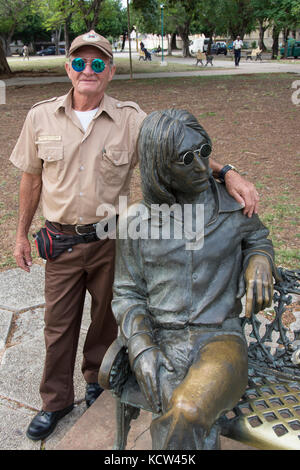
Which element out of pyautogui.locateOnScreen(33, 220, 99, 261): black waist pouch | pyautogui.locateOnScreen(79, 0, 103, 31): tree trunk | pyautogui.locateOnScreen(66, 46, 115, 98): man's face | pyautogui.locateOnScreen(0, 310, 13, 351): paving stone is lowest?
pyautogui.locateOnScreen(0, 310, 13, 351): paving stone

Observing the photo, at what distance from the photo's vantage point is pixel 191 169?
6.53 ft

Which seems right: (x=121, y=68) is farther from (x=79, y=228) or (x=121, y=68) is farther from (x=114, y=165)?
(x=79, y=228)

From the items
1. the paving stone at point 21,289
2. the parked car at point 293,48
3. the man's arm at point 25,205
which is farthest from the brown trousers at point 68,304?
the parked car at point 293,48

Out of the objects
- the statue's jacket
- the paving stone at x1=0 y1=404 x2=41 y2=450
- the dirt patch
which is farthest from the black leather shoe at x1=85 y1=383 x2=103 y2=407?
the dirt patch

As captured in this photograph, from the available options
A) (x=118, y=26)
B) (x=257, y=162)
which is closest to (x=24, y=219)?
(x=257, y=162)

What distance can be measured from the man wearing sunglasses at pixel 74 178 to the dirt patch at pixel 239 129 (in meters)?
2.51

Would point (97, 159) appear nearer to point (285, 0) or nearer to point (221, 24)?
point (285, 0)

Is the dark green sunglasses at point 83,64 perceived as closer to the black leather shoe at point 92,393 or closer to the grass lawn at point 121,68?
the black leather shoe at point 92,393

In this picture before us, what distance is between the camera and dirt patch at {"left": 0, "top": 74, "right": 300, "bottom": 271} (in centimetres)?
599

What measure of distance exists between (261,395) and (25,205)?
1703 millimetres

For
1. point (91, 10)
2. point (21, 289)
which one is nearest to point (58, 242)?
point (21, 289)

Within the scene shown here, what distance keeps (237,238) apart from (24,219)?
1.33 metres

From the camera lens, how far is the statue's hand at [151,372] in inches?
77.2

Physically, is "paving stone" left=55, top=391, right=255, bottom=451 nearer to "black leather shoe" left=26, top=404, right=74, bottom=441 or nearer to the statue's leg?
"black leather shoe" left=26, top=404, right=74, bottom=441
